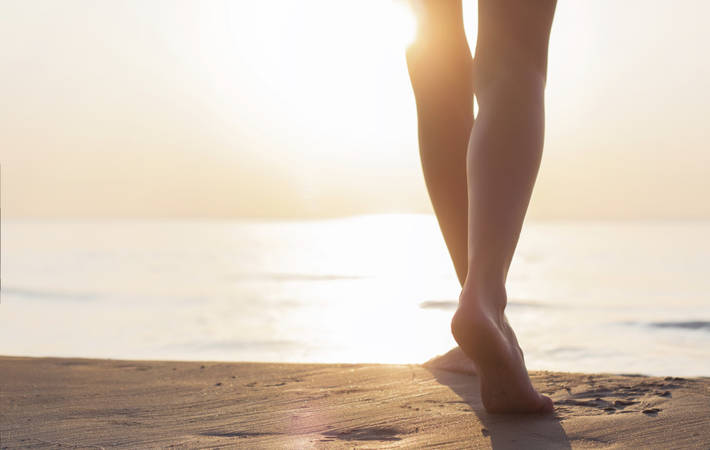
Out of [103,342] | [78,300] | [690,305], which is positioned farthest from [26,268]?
[690,305]

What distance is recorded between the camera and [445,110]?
1.40 m

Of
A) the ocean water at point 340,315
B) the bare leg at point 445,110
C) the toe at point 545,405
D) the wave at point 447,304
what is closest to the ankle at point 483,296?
the toe at point 545,405

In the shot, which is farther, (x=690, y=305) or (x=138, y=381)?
(x=690, y=305)

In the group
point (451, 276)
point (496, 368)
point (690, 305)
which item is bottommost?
point (496, 368)

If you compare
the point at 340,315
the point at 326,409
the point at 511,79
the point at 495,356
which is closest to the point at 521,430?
the point at 495,356

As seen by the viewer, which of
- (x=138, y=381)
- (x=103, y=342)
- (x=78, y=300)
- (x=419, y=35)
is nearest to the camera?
(x=419, y=35)

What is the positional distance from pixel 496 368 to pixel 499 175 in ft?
0.94

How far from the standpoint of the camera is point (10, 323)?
3.38 meters

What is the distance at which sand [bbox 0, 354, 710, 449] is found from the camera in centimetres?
103

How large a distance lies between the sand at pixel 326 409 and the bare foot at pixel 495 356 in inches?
1.0

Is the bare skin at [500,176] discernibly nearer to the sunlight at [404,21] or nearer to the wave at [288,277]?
the sunlight at [404,21]

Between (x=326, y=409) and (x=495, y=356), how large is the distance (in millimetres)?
345

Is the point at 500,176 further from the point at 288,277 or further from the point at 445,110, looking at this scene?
the point at 288,277

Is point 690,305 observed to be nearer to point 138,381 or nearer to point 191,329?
point 191,329
